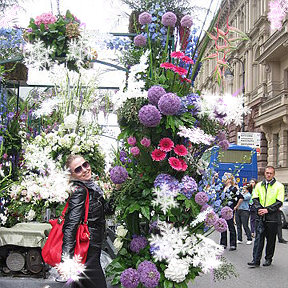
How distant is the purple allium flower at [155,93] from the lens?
4.23 meters

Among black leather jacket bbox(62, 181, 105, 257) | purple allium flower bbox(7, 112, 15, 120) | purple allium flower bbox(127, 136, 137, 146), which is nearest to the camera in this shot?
black leather jacket bbox(62, 181, 105, 257)

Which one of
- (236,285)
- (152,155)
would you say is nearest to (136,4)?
(152,155)

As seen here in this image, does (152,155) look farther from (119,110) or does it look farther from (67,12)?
(67,12)

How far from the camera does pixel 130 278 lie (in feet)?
13.8

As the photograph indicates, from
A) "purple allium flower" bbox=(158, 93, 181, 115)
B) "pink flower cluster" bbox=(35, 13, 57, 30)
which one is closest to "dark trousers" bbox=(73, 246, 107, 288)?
"purple allium flower" bbox=(158, 93, 181, 115)

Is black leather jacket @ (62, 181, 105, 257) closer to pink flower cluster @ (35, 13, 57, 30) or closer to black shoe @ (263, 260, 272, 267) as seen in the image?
pink flower cluster @ (35, 13, 57, 30)

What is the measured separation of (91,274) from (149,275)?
0.49m

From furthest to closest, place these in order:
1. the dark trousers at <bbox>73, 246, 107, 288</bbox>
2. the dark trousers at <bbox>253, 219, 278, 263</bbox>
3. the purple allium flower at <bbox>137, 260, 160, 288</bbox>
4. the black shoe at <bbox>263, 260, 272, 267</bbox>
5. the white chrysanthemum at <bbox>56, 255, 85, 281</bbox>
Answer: the black shoe at <bbox>263, 260, 272, 267</bbox>, the dark trousers at <bbox>253, 219, 278, 263</bbox>, the purple allium flower at <bbox>137, 260, 160, 288</bbox>, the dark trousers at <bbox>73, 246, 107, 288</bbox>, the white chrysanthemum at <bbox>56, 255, 85, 281</bbox>

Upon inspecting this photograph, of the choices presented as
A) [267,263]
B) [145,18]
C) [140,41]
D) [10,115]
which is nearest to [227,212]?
[140,41]

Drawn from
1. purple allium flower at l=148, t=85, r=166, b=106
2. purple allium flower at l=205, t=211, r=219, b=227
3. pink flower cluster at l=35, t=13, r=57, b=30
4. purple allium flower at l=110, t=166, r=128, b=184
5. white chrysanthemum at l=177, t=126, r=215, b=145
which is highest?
pink flower cluster at l=35, t=13, r=57, b=30

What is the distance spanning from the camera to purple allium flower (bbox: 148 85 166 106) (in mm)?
4230

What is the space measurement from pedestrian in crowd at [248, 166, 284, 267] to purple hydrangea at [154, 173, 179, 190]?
4.81 metres

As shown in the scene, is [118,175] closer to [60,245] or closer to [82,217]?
[82,217]

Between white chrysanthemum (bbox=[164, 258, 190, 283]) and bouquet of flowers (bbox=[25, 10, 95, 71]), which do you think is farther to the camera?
bouquet of flowers (bbox=[25, 10, 95, 71])
